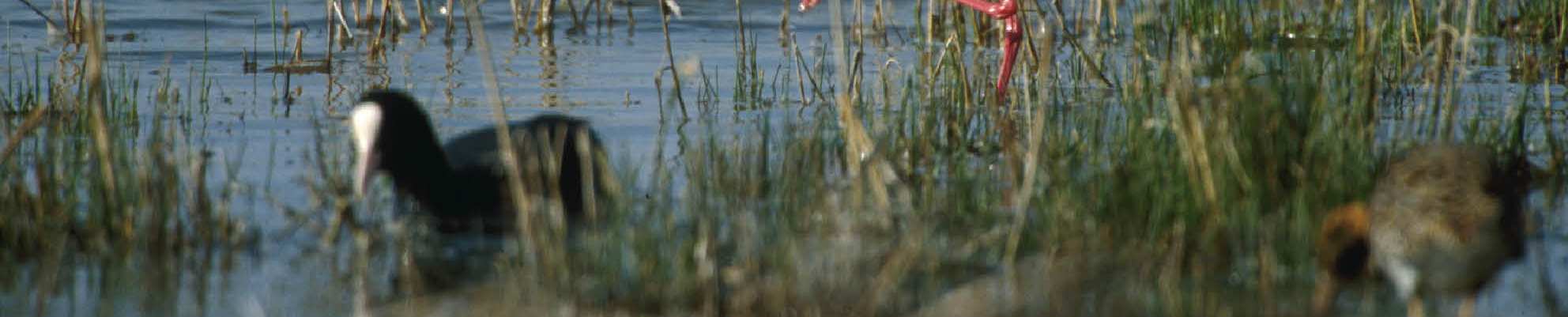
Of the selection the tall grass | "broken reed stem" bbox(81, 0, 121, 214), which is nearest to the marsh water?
the tall grass

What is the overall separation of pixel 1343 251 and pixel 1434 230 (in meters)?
0.34

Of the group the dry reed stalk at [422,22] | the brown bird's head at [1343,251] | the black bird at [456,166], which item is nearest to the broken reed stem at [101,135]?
the black bird at [456,166]

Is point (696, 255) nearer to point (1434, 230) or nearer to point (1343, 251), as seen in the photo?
point (1343, 251)

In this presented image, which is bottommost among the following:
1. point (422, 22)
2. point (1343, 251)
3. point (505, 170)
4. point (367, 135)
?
point (1343, 251)

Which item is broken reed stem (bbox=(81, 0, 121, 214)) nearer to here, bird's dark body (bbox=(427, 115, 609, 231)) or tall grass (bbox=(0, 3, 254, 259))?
tall grass (bbox=(0, 3, 254, 259))

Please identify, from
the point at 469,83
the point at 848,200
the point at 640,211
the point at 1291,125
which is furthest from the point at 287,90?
the point at 1291,125

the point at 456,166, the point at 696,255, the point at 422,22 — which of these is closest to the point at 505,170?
the point at 456,166

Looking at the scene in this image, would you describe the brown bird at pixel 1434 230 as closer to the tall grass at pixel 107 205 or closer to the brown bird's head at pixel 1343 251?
the brown bird's head at pixel 1343 251

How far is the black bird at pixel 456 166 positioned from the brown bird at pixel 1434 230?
6.44 ft

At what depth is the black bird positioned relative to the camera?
5.66 meters

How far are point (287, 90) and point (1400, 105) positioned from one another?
4.39 meters

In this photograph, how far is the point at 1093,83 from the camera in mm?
9141

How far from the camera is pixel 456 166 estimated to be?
6.13 meters

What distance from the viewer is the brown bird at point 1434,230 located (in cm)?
408
